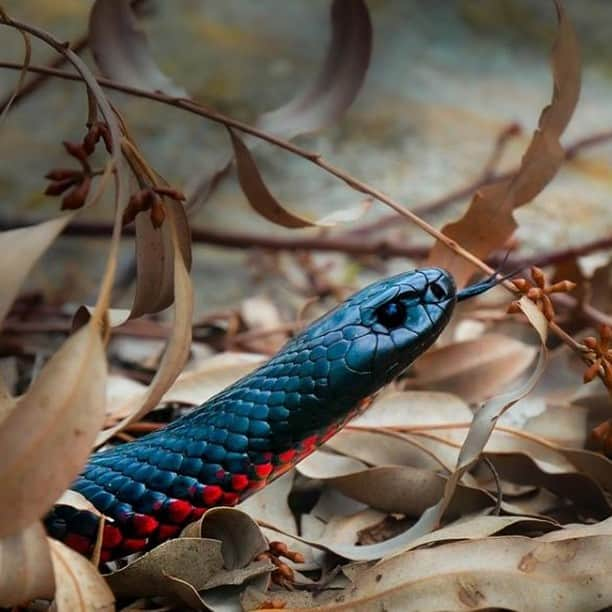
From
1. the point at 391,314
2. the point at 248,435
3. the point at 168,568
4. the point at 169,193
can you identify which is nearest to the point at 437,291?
the point at 391,314

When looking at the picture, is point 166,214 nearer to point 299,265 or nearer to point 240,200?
point 299,265

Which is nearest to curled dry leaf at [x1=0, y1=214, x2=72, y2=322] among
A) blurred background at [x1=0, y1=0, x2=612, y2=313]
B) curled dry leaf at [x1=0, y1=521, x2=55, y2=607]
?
curled dry leaf at [x1=0, y1=521, x2=55, y2=607]

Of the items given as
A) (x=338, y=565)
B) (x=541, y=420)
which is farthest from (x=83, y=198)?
(x=541, y=420)

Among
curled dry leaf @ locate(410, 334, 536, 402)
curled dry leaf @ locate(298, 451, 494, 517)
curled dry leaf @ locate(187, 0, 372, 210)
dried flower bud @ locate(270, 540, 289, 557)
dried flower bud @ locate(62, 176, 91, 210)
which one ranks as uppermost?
curled dry leaf @ locate(187, 0, 372, 210)

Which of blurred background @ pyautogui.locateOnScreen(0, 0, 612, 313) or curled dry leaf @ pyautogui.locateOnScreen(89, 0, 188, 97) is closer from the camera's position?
curled dry leaf @ pyautogui.locateOnScreen(89, 0, 188, 97)

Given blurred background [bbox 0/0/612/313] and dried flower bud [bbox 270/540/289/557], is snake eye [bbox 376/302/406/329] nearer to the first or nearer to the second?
dried flower bud [bbox 270/540/289/557]

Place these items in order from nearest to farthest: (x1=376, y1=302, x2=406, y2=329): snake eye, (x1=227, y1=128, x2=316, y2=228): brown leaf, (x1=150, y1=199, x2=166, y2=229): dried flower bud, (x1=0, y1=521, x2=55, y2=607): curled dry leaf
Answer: (x1=0, y1=521, x2=55, y2=607): curled dry leaf < (x1=150, y1=199, x2=166, y2=229): dried flower bud < (x1=376, y1=302, x2=406, y2=329): snake eye < (x1=227, y1=128, x2=316, y2=228): brown leaf
